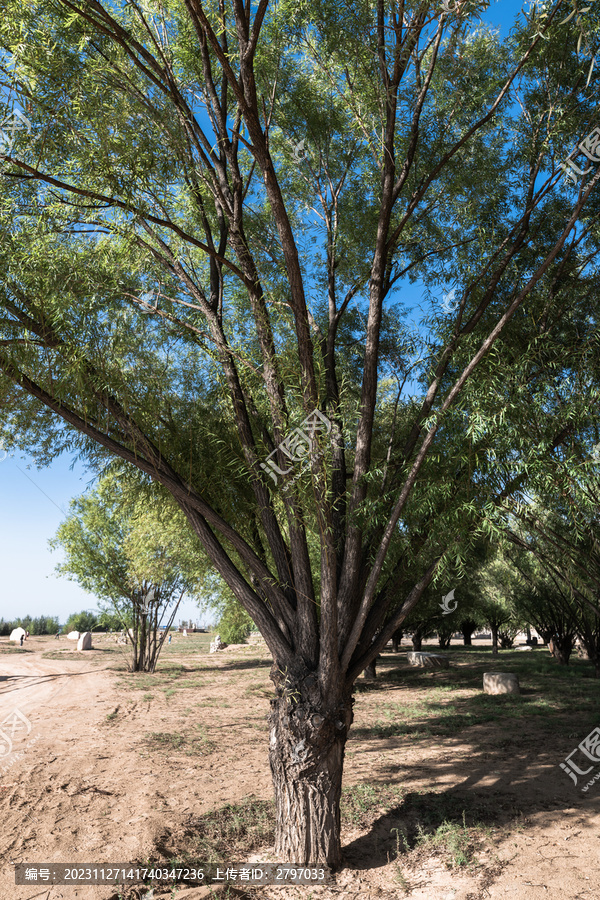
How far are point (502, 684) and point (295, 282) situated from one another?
10.7 meters

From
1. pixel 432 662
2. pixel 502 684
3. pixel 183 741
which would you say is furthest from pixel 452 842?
pixel 432 662

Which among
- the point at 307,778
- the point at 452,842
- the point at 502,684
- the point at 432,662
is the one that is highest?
the point at 307,778

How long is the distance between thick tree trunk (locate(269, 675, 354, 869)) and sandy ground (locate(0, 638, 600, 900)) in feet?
0.71

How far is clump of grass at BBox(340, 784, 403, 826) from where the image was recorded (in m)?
4.59

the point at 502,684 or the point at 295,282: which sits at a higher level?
the point at 295,282

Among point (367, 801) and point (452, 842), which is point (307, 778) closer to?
point (452, 842)

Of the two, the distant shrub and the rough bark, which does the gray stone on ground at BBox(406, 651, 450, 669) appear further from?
the distant shrub

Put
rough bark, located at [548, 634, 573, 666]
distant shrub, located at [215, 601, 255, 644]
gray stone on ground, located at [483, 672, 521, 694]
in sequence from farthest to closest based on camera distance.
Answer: rough bark, located at [548, 634, 573, 666], distant shrub, located at [215, 601, 255, 644], gray stone on ground, located at [483, 672, 521, 694]

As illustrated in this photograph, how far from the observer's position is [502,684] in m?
11.1

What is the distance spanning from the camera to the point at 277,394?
12.5ft

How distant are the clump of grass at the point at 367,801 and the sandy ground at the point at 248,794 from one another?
115 millimetres

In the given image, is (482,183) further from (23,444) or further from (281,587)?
(23,444)

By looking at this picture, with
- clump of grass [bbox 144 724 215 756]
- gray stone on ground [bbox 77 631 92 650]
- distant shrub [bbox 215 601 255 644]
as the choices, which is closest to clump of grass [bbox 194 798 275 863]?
clump of grass [bbox 144 724 215 756]

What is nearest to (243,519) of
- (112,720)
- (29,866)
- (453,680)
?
(29,866)
